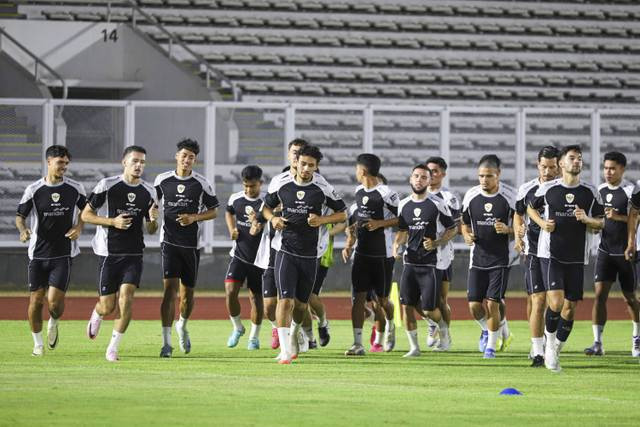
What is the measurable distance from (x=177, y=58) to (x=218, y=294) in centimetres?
756

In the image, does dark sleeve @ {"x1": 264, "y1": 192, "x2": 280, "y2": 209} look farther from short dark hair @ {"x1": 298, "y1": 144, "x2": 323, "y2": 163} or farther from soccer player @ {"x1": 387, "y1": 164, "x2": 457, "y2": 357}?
soccer player @ {"x1": 387, "y1": 164, "x2": 457, "y2": 357}

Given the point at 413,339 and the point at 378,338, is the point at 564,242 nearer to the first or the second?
the point at 413,339

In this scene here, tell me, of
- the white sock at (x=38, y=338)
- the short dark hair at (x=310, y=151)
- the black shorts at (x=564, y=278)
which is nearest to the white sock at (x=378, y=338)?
the short dark hair at (x=310, y=151)

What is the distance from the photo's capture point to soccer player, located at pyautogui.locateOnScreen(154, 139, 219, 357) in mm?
15172

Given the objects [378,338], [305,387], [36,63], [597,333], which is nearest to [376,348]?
[378,338]

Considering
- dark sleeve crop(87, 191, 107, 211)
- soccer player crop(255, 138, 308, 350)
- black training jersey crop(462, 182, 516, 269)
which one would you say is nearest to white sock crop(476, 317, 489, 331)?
black training jersey crop(462, 182, 516, 269)

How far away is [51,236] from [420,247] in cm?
408

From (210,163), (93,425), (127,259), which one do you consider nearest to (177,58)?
(210,163)

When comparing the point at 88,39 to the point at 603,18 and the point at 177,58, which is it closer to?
the point at 177,58

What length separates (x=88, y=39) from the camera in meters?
31.0

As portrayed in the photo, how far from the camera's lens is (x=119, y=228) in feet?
46.4

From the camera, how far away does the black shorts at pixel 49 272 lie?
48.6ft

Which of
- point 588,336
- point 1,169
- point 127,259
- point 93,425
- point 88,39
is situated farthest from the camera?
point 88,39

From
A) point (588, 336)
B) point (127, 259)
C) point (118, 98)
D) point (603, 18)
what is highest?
point (603, 18)
